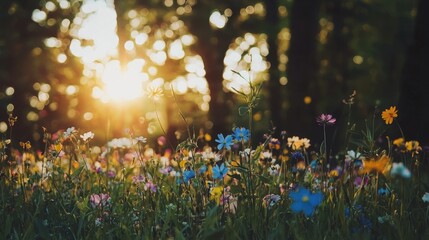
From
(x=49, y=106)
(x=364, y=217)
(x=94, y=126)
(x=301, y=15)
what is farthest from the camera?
(x=94, y=126)

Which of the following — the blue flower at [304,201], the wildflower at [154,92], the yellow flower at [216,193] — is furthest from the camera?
the wildflower at [154,92]

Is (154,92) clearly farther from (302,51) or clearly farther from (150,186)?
(302,51)

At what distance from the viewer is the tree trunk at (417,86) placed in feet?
20.8

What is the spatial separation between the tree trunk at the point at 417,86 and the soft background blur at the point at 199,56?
3.51m

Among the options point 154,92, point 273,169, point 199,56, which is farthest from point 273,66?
point 154,92

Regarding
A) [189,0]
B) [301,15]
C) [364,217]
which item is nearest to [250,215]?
[364,217]

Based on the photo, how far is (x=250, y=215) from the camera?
2684mm

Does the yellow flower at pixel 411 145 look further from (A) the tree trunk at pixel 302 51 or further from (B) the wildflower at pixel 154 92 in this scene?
(A) the tree trunk at pixel 302 51

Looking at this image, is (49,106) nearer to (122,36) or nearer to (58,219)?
(122,36)

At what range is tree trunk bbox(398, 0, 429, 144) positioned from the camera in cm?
635

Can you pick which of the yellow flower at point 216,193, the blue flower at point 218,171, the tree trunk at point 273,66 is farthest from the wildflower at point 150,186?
the tree trunk at point 273,66

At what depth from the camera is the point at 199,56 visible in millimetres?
21000

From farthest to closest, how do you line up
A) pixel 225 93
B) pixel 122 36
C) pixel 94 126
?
pixel 94 126 < pixel 225 93 < pixel 122 36

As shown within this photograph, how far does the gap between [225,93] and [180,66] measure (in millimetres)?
3312
